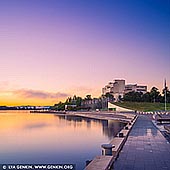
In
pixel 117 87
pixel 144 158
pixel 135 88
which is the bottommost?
pixel 144 158

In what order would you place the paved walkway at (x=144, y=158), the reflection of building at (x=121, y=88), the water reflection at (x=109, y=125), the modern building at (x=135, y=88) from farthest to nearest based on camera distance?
1. the modern building at (x=135, y=88)
2. the reflection of building at (x=121, y=88)
3. the water reflection at (x=109, y=125)
4. the paved walkway at (x=144, y=158)

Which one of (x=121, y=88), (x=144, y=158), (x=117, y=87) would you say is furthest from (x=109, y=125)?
(x=121, y=88)

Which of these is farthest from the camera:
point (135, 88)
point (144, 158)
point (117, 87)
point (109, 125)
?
point (135, 88)

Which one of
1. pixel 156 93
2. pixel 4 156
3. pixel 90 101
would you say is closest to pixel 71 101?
pixel 90 101

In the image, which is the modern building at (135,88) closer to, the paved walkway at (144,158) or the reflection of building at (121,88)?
the reflection of building at (121,88)

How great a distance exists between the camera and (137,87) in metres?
159

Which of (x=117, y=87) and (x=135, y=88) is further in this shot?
(x=135, y=88)

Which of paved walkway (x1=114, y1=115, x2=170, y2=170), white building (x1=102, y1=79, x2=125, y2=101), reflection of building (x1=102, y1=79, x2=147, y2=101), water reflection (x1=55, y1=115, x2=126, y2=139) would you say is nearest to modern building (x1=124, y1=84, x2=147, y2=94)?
reflection of building (x1=102, y1=79, x2=147, y2=101)

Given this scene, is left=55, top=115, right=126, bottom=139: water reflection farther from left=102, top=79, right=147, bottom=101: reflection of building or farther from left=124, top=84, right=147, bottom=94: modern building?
left=124, top=84, right=147, bottom=94: modern building

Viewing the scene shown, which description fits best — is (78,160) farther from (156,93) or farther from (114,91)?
(114,91)

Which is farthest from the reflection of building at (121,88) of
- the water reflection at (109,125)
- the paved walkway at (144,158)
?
the paved walkway at (144,158)

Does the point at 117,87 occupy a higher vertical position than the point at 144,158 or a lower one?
higher

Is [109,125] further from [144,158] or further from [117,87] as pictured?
[117,87]

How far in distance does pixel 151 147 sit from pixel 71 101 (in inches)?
5362
